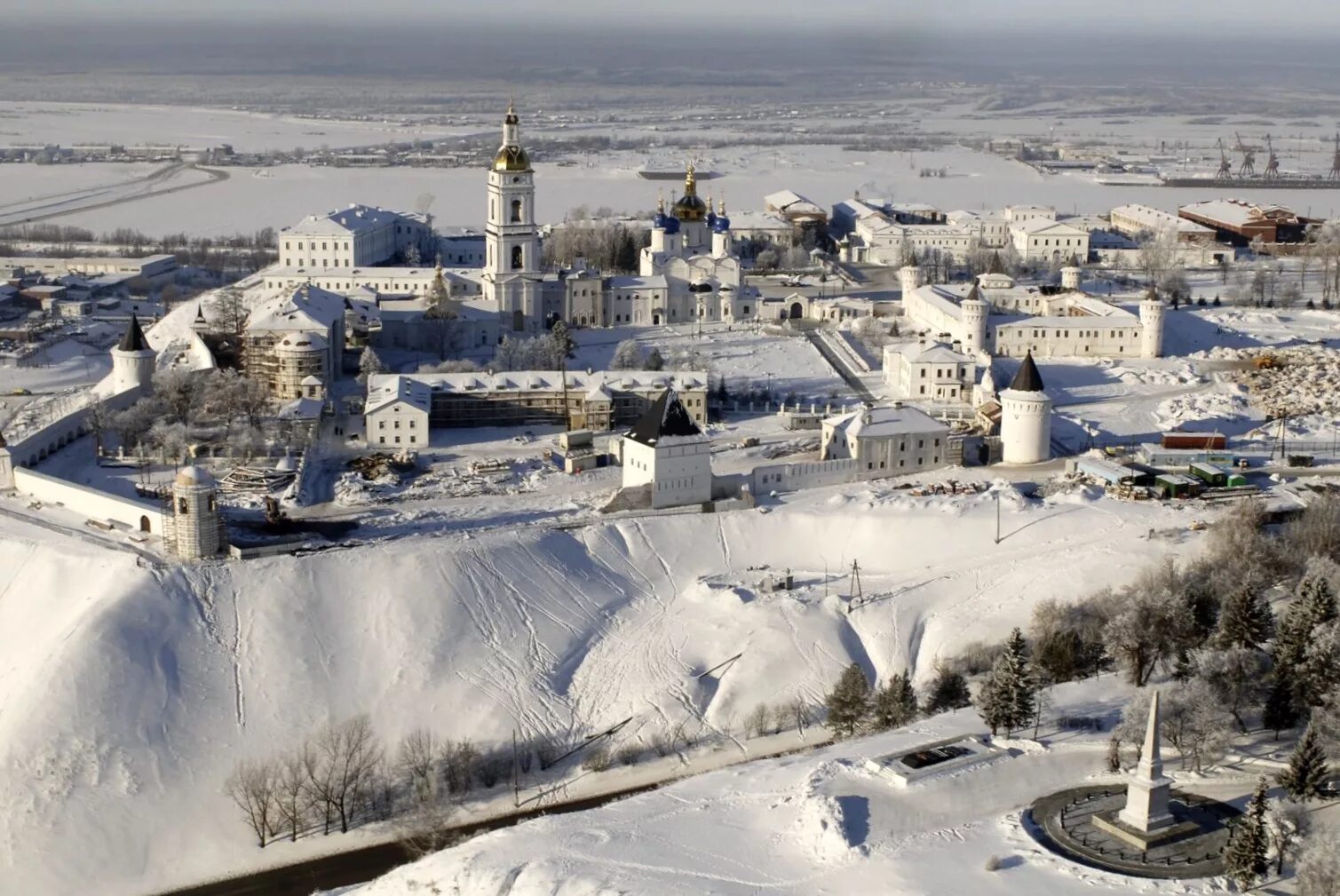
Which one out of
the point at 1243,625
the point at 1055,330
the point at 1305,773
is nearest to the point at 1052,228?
the point at 1055,330

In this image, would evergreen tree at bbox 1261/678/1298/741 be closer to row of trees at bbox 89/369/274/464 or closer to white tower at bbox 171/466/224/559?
white tower at bbox 171/466/224/559

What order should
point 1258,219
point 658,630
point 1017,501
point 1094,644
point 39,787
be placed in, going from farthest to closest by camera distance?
point 1258,219 < point 1017,501 < point 658,630 < point 1094,644 < point 39,787

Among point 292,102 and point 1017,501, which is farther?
point 292,102

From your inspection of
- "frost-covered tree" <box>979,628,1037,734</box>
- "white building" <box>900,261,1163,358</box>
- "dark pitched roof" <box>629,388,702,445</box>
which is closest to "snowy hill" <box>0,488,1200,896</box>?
"dark pitched roof" <box>629,388,702,445</box>

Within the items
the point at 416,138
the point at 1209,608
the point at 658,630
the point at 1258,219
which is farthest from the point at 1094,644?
the point at 416,138

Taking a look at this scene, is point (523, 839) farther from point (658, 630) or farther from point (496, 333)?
point (496, 333)

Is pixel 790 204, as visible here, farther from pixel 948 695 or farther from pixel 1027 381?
pixel 948 695
